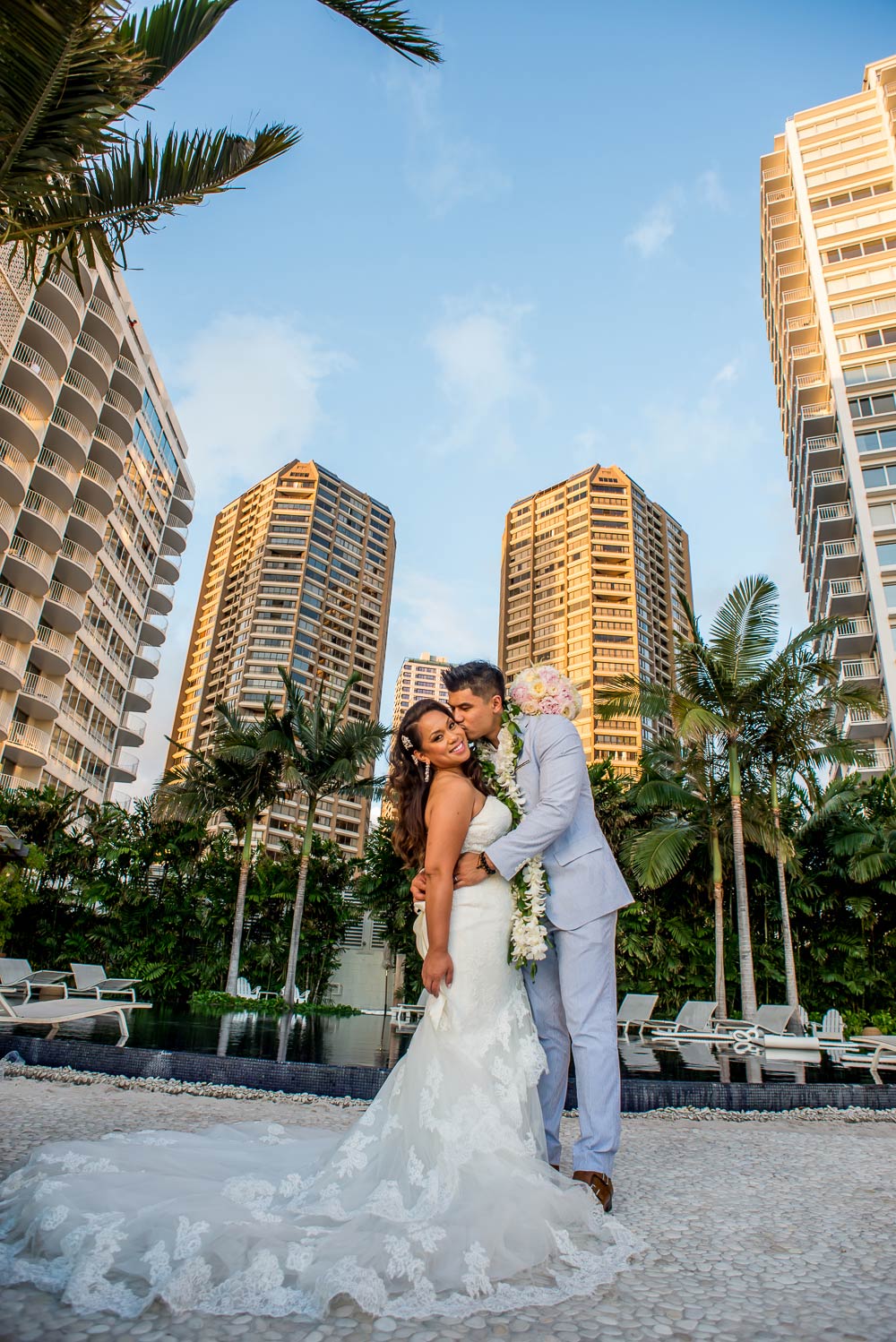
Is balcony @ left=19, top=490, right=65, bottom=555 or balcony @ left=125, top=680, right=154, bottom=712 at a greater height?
balcony @ left=19, top=490, right=65, bottom=555

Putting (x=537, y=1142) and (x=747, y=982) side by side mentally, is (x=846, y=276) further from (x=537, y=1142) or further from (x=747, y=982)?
(x=537, y=1142)

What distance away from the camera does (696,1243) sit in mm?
2488

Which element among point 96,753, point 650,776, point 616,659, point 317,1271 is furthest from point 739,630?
point 616,659

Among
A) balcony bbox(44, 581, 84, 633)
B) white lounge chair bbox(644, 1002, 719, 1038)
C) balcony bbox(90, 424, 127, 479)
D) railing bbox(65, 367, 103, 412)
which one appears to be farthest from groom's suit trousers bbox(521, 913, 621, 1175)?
balcony bbox(90, 424, 127, 479)

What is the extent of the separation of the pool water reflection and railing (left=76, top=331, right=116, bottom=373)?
30694 millimetres

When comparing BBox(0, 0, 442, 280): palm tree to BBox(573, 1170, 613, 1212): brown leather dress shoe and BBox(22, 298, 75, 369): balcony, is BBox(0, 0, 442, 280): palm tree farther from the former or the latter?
BBox(22, 298, 75, 369): balcony

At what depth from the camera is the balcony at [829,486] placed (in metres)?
38.1

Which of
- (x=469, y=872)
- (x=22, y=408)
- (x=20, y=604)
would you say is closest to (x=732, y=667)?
(x=469, y=872)

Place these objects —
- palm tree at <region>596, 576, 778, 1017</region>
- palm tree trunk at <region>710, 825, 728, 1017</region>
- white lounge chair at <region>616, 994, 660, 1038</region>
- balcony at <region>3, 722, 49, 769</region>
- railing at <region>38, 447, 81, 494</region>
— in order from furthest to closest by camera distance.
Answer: railing at <region>38, 447, 81, 494</region> → balcony at <region>3, 722, 49, 769</region> → palm tree trunk at <region>710, 825, 728, 1017</region> → palm tree at <region>596, 576, 778, 1017</region> → white lounge chair at <region>616, 994, 660, 1038</region>

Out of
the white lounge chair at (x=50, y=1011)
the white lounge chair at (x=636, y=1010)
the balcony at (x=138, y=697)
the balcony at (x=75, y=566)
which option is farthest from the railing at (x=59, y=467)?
the white lounge chair at (x=636, y=1010)

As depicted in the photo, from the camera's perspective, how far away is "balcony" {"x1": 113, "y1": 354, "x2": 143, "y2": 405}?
36969 millimetres

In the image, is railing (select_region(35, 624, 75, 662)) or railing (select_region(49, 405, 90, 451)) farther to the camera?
railing (select_region(35, 624, 75, 662))

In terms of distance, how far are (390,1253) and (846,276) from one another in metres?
46.9

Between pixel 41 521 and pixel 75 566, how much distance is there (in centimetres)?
323
